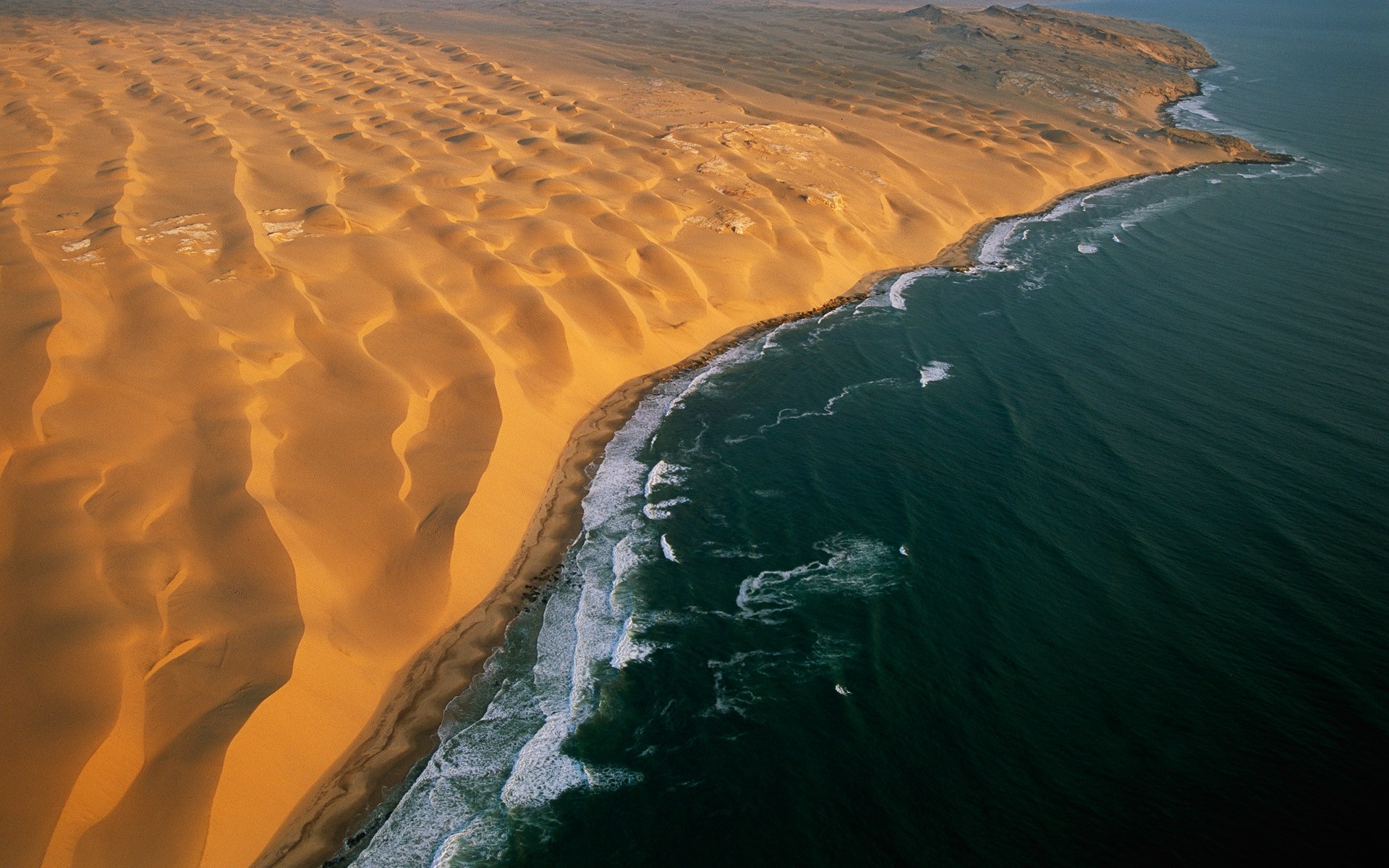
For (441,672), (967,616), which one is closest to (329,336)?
(441,672)

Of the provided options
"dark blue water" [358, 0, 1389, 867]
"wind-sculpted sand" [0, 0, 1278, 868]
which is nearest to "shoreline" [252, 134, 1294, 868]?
"wind-sculpted sand" [0, 0, 1278, 868]

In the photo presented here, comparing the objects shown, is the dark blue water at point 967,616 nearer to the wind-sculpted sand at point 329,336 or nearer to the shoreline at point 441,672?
the shoreline at point 441,672

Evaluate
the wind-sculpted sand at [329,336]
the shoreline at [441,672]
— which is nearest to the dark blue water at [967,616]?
the shoreline at [441,672]

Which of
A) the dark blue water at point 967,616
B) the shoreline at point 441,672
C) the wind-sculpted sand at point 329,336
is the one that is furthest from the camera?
the wind-sculpted sand at point 329,336

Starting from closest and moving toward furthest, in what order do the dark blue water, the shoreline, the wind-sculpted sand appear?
Result: the dark blue water, the shoreline, the wind-sculpted sand

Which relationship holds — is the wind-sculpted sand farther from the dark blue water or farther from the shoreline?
the dark blue water

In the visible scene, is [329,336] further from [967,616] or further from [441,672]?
[967,616]
